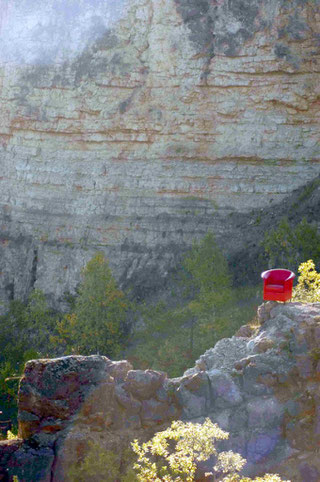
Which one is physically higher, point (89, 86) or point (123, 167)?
point (89, 86)

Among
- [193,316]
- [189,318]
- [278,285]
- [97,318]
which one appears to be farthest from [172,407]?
[97,318]

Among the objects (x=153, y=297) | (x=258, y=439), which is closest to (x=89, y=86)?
(x=153, y=297)

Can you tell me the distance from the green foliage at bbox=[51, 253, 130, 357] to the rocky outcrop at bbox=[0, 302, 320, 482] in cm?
1629

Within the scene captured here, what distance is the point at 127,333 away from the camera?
103 ft

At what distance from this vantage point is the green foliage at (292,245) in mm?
26656

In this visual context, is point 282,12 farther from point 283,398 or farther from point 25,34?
point 283,398

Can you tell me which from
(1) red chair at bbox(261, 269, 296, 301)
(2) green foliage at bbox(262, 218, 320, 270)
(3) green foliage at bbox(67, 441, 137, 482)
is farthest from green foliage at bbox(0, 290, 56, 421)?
(3) green foliage at bbox(67, 441, 137, 482)

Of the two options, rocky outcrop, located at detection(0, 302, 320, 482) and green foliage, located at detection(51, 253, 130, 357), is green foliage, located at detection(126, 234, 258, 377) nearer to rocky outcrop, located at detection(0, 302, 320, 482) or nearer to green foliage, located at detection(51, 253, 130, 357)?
green foliage, located at detection(51, 253, 130, 357)

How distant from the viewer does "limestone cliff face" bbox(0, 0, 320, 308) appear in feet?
111

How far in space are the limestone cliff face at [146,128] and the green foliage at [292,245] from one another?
189 inches

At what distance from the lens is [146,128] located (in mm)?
35406

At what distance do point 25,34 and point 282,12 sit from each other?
13.7m

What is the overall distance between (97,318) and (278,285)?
17021 millimetres

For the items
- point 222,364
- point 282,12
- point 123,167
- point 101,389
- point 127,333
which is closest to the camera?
point 101,389
